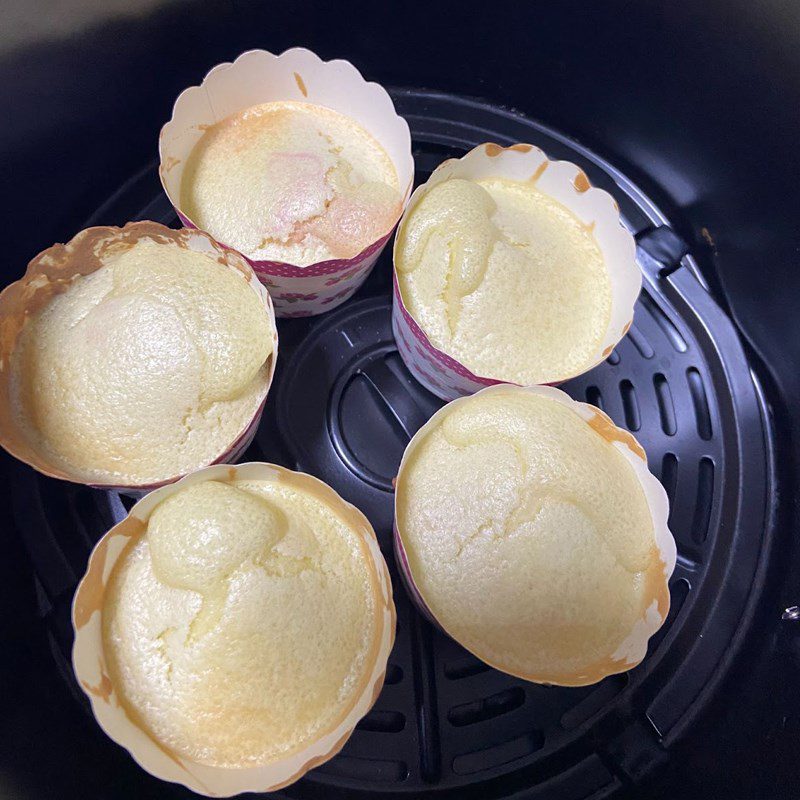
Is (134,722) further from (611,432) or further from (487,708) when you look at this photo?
(611,432)

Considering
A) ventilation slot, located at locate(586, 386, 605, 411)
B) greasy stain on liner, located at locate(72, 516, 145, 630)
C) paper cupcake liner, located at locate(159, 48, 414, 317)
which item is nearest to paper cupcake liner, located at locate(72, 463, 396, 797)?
greasy stain on liner, located at locate(72, 516, 145, 630)

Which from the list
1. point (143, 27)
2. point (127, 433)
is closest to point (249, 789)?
point (127, 433)

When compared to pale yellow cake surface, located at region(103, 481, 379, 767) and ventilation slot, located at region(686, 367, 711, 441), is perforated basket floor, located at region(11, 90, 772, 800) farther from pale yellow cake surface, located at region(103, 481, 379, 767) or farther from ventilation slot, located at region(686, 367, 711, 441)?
pale yellow cake surface, located at region(103, 481, 379, 767)

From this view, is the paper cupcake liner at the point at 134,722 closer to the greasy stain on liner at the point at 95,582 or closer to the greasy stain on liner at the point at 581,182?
the greasy stain on liner at the point at 95,582

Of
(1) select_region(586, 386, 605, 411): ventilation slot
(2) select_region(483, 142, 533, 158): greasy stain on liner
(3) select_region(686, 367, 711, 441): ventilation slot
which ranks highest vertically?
(2) select_region(483, 142, 533, 158): greasy stain on liner

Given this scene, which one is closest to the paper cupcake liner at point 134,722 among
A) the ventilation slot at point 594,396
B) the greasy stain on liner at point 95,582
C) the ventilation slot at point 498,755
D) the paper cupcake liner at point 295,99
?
the greasy stain on liner at point 95,582

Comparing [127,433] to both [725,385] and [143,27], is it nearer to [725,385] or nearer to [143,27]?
[143,27]
